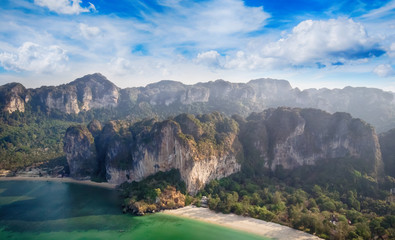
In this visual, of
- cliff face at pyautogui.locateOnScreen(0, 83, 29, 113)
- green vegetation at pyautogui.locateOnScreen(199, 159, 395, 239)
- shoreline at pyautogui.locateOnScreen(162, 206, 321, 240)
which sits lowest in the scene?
shoreline at pyautogui.locateOnScreen(162, 206, 321, 240)

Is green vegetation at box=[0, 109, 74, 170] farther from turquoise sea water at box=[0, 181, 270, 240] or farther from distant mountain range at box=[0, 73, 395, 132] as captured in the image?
turquoise sea water at box=[0, 181, 270, 240]

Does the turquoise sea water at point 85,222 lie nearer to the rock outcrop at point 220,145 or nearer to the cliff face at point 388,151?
the rock outcrop at point 220,145

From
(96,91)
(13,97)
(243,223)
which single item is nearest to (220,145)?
(243,223)

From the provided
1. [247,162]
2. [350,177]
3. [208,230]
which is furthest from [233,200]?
[350,177]

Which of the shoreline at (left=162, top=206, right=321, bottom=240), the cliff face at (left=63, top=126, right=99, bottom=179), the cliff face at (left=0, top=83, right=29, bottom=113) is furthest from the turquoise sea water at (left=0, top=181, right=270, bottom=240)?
the cliff face at (left=0, top=83, right=29, bottom=113)

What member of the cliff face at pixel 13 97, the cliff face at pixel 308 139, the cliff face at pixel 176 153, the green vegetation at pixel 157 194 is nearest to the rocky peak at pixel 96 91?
A: the cliff face at pixel 13 97

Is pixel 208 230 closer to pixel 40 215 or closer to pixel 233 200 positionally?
pixel 233 200

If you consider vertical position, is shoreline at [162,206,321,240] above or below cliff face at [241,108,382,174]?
below
